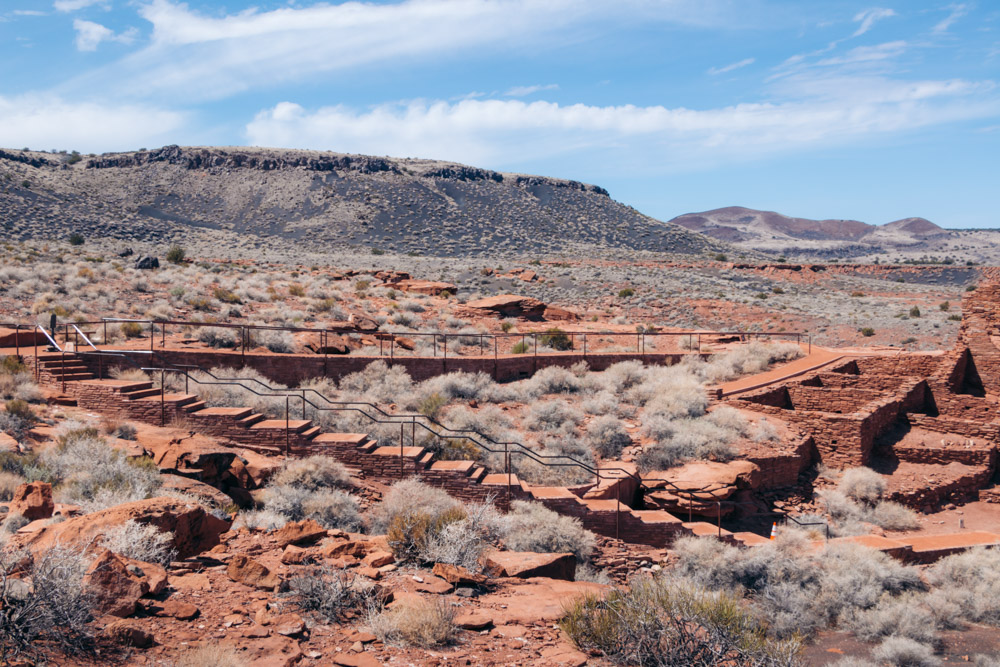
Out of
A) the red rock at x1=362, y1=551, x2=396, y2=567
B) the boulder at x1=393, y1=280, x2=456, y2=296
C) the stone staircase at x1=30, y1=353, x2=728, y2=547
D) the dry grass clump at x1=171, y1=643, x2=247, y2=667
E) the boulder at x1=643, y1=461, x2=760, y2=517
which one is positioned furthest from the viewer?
the boulder at x1=393, y1=280, x2=456, y2=296

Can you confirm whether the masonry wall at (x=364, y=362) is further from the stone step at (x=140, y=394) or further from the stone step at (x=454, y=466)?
Result: the stone step at (x=454, y=466)

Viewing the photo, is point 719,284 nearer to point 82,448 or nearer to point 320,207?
point 82,448

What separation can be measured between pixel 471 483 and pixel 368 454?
1.95 m

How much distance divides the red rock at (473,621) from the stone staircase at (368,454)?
4507mm

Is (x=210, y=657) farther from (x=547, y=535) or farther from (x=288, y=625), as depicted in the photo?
(x=547, y=535)

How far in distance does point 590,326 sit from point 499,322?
4031mm

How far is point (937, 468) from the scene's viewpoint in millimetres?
15641

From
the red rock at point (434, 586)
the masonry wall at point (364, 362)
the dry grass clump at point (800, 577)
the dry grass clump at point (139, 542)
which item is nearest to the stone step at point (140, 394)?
the masonry wall at point (364, 362)

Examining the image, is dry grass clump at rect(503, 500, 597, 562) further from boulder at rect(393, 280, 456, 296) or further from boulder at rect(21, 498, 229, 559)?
boulder at rect(393, 280, 456, 296)

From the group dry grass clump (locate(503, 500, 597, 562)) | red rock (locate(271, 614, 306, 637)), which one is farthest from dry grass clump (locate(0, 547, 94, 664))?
dry grass clump (locate(503, 500, 597, 562))

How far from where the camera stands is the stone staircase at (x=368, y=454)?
445 inches

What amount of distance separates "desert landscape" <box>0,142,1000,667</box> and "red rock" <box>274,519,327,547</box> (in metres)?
0.05

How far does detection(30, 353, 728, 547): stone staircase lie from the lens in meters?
11.3

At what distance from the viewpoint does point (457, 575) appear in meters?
7.96
